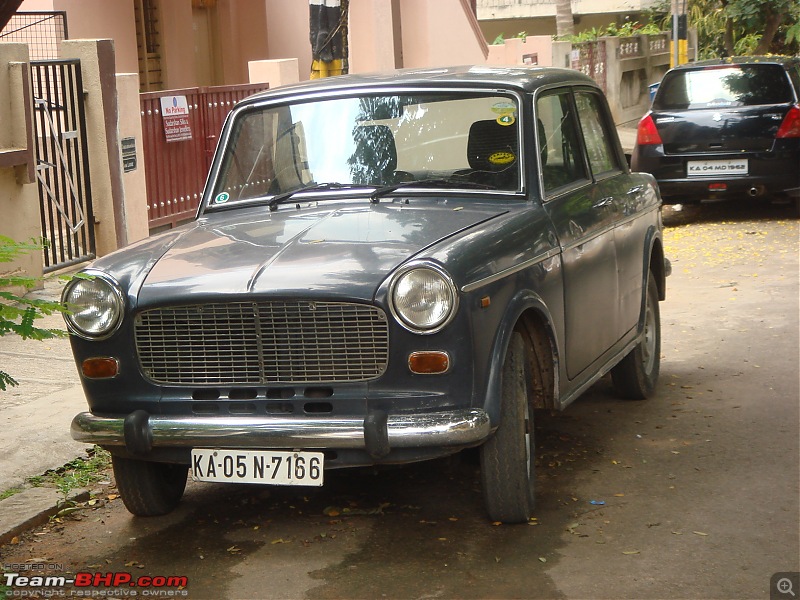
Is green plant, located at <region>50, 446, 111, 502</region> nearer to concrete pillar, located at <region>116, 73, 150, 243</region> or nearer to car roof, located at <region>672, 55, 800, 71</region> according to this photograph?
concrete pillar, located at <region>116, 73, 150, 243</region>

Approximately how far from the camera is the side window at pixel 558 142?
5789 mm

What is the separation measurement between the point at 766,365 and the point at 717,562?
3.46 m

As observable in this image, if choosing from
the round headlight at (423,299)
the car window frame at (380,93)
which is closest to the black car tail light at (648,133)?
the car window frame at (380,93)

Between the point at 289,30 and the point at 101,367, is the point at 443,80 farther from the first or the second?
the point at 289,30

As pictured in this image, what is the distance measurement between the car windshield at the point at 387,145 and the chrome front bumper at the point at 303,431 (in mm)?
1468

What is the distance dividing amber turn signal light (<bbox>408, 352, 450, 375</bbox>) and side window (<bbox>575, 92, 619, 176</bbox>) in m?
2.30

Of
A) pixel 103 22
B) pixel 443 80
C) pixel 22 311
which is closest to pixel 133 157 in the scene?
pixel 103 22

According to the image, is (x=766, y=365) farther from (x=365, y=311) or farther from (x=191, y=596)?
(x=191, y=596)

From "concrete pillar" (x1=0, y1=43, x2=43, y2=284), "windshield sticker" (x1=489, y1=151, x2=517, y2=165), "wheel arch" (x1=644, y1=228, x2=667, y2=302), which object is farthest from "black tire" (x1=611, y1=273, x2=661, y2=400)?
"concrete pillar" (x1=0, y1=43, x2=43, y2=284)

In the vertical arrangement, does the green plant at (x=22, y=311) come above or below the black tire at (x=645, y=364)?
above

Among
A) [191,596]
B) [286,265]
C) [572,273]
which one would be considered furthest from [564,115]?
[191,596]

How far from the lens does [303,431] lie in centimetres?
452

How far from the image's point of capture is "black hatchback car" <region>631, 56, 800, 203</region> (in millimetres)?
13273

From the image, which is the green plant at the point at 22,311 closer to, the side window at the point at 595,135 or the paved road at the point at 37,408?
the paved road at the point at 37,408
